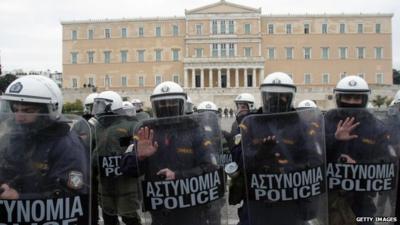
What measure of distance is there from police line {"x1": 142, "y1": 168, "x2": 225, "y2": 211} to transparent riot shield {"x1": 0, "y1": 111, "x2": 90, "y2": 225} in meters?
0.45

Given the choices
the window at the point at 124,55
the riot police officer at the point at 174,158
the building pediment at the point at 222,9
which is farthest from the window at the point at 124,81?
the riot police officer at the point at 174,158

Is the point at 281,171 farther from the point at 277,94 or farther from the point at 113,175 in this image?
the point at 113,175

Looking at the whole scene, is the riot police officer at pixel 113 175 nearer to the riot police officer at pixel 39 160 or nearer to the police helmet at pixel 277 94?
the police helmet at pixel 277 94

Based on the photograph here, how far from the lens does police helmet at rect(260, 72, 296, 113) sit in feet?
12.4

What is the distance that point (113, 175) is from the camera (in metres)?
5.23

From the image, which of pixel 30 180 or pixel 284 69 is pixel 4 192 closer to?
pixel 30 180

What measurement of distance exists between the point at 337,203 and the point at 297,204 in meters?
0.54

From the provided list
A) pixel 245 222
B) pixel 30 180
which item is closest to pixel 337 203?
pixel 245 222

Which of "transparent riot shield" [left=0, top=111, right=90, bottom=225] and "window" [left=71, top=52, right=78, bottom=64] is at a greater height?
"window" [left=71, top=52, right=78, bottom=64]

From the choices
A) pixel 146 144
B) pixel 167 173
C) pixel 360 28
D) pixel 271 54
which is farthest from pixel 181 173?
pixel 360 28

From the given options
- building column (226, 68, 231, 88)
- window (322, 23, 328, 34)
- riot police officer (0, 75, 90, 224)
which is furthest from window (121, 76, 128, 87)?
riot police officer (0, 75, 90, 224)

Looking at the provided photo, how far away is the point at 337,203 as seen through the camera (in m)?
3.77

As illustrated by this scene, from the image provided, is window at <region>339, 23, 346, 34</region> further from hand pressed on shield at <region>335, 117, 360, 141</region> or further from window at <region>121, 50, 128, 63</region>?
hand pressed on shield at <region>335, 117, 360, 141</region>

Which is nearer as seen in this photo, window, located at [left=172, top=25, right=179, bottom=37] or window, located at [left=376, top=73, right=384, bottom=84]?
A: window, located at [left=376, top=73, right=384, bottom=84]
